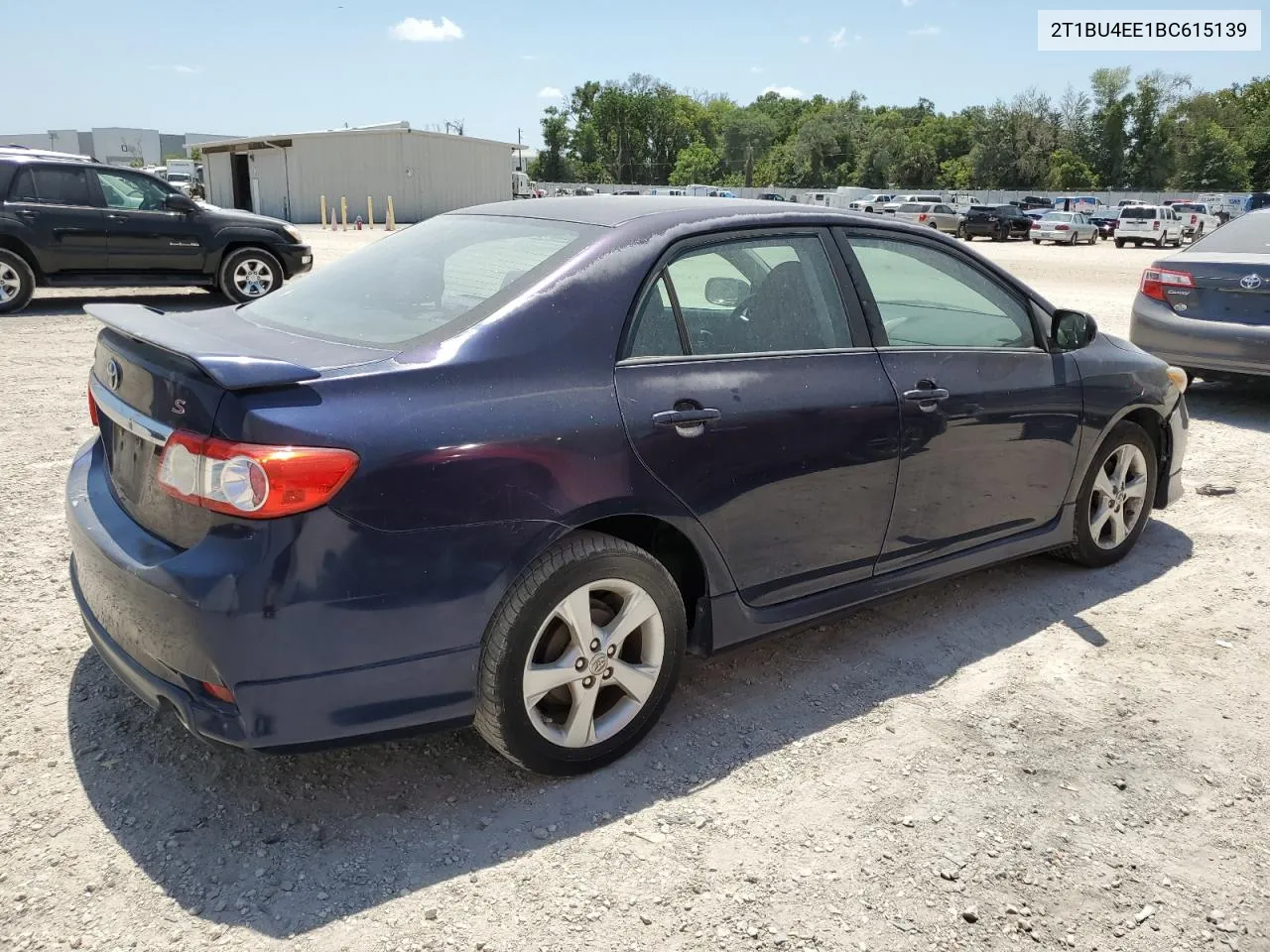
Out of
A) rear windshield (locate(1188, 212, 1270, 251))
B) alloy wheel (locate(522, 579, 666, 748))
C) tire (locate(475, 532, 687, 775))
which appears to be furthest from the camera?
rear windshield (locate(1188, 212, 1270, 251))

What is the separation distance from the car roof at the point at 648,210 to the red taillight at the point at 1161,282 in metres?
5.39

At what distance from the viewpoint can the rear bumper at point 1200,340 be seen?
25.0ft

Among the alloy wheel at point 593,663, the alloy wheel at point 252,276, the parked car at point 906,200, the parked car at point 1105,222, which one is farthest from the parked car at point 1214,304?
the parked car at point 1105,222

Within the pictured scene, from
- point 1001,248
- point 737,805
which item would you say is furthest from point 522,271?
point 1001,248

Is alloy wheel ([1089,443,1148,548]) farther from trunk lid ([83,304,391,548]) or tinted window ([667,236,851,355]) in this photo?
trunk lid ([83,304,391,548])

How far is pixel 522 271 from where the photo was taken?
3.09 meters

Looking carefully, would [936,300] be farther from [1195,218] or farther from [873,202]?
[873,202]

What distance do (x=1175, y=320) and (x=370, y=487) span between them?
749 centimetres

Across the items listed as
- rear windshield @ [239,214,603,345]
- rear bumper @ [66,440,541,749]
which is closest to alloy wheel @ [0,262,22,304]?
rear windshield @ [239,214,603,345]

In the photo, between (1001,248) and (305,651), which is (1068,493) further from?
(1001,248)

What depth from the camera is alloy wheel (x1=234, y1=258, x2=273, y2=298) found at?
1320 cm

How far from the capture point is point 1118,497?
4.73 m

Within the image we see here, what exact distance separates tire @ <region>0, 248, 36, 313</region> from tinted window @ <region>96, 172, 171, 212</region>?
47.2 inches

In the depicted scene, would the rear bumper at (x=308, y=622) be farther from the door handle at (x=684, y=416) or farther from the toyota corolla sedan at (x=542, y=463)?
the door handle at (x=684, y=416)
